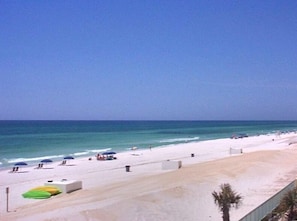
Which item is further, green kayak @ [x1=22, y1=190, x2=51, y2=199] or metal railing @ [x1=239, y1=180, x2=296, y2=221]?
green kayak @ [x1=22, y1=190, x2=51, y2=199]

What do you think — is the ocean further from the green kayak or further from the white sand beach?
the green kayak

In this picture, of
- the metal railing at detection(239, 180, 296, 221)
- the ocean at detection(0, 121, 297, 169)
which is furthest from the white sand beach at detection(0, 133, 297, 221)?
the ocean at detection(0, 121, 297, 169)

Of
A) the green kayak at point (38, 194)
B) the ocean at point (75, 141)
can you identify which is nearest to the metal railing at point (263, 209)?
the green kayak at point (38, 194)

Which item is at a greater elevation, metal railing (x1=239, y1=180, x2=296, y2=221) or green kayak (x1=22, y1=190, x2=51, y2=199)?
metal railing (x1=239, y1=180, x2=296, y2=221)

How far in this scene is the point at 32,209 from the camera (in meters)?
16.8

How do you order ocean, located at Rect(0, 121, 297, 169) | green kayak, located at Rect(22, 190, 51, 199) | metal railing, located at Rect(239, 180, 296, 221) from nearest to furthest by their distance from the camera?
metal railing, located at Rect(239, 180, 296, 221), green kayak, located at Rect(22, 190, 51, 199), ocean, located at Rect(0, 121, 297, 169)

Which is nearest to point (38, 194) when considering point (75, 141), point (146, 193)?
point (146, 193)

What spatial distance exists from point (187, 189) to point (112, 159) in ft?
66.9

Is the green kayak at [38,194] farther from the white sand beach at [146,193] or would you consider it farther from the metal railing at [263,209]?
the metal railing at [263,209]

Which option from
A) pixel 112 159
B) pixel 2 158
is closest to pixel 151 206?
pixel 112 159

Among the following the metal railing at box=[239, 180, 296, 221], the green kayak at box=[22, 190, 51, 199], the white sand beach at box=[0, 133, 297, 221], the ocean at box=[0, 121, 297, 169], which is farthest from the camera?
the ocean at box=[0, 121, 297, 169]

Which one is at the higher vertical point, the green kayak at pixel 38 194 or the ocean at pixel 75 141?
the ocean at pixel 75 141

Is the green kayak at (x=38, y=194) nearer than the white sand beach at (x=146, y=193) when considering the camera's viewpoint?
No

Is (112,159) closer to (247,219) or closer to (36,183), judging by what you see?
(36,183)
